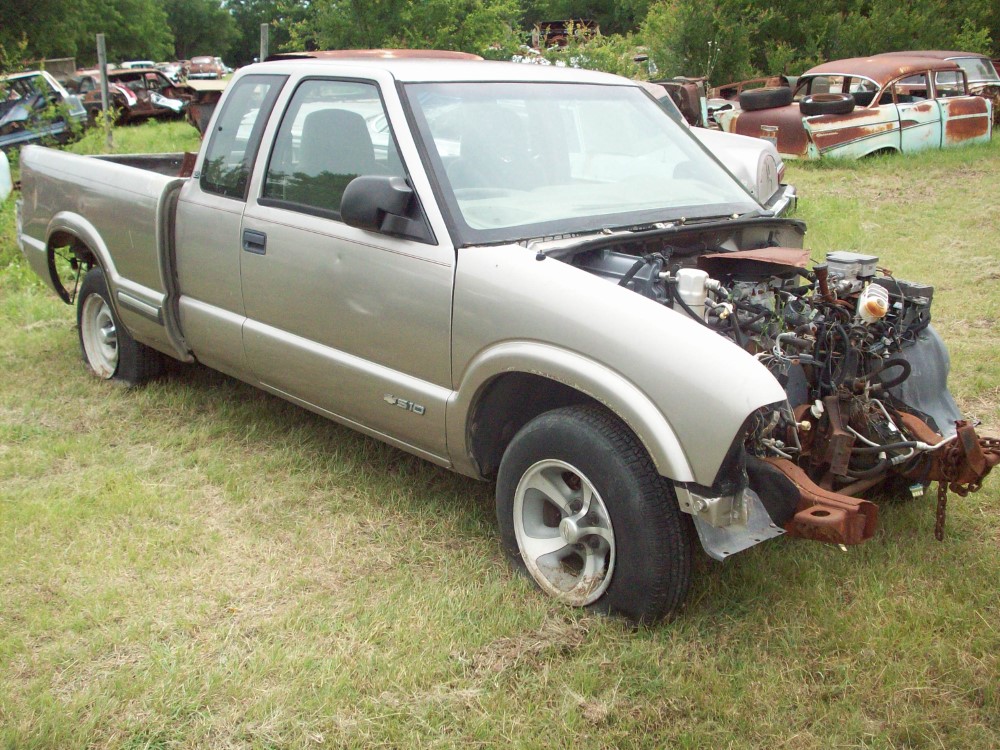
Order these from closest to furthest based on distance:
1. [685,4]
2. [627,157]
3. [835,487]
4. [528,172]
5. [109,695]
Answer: [109,695] < [835,487] < [528,172] < [627,157] < [685,4]

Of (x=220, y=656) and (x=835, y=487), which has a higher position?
(x=835, y=487)

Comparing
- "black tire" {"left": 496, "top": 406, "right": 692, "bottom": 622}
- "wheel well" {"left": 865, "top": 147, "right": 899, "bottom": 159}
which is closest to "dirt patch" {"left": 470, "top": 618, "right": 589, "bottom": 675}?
"black tire" {"left": 496, "top": 406, "right": 692, "bottom": 622}

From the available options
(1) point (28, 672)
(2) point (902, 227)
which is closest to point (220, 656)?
(1) point (28, 672)

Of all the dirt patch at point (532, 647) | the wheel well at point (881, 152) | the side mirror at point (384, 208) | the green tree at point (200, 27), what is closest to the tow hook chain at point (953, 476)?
the dirt patch at point (532, 647)

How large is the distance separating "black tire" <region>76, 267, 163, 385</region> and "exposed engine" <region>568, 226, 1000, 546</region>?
3.01 m

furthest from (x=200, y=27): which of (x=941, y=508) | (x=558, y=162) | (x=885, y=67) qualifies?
(x=941, y=508)

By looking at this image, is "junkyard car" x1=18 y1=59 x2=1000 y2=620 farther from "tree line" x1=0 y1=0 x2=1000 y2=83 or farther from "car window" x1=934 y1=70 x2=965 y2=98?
"car window" x1=934 y1=70 x2=965 y2=98

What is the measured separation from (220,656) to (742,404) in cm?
183

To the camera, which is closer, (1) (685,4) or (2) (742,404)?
(2) (742,404)

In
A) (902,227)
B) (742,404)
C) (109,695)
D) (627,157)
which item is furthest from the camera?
(902,227)

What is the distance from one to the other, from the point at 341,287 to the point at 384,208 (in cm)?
46

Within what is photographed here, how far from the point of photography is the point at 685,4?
60.3 feet

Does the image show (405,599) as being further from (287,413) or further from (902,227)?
(902,227)

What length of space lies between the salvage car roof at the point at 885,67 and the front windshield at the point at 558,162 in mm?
9429
